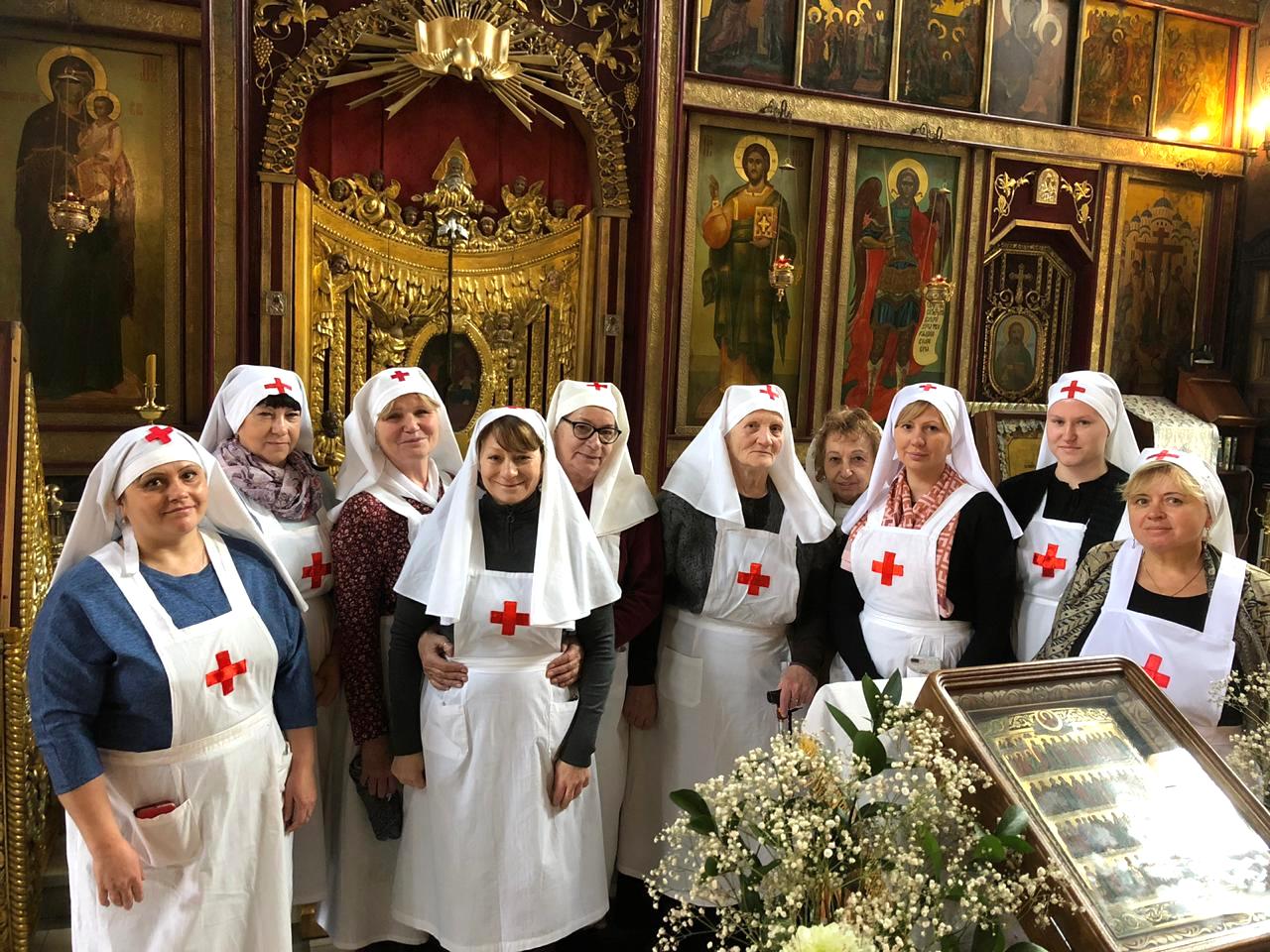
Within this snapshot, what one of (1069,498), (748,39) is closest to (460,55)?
(748,39)

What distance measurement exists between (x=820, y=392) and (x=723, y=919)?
267 inches

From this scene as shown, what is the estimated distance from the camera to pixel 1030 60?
8.53m

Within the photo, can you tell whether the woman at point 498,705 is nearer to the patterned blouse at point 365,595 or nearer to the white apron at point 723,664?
the patterned blouse at point 365,595

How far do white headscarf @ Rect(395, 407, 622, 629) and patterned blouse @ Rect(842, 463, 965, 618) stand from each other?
97 centimetres

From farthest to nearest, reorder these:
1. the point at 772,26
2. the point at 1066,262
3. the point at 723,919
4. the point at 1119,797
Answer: the point at 1066,262 < the point at 772,26 < the point at 1119,797 < the point at 723,919

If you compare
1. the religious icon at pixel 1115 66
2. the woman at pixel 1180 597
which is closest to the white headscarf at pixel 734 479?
the woman at pixel 1180 597

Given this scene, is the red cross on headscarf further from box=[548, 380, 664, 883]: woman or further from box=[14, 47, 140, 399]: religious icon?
box=[14, 47, 140, 399]: religious icon

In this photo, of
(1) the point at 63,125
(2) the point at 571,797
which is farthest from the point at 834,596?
(1) the point at 63,125

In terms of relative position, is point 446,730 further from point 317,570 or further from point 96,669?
point 96,669

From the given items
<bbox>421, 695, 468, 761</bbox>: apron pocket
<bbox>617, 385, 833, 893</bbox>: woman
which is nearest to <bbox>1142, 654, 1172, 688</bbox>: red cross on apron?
<bbox>617, 385, 833, 893</bbox>: woman

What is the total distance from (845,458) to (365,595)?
1898mm

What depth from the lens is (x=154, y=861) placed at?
99.0 inches

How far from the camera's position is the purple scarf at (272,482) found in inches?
127

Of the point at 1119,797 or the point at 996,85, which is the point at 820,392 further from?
the point at 1119,797
